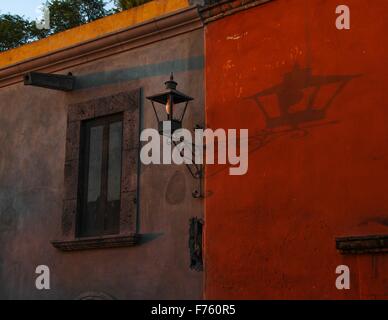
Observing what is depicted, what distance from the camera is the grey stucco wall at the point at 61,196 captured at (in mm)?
8031

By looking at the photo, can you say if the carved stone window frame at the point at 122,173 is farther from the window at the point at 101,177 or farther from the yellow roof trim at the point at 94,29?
the yellow roof trim at the point at 94,29

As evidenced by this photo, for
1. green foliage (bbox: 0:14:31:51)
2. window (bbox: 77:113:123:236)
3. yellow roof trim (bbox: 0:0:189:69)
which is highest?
green foliage (bbox: 0:14:31:51)

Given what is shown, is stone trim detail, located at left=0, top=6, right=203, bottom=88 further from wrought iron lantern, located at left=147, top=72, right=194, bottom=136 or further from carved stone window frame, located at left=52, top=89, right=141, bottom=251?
wrought iron lantern, located at left=147, top=72, right=194, bottom=136

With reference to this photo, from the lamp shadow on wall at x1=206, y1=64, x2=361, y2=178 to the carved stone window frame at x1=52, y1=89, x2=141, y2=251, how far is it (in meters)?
1.89

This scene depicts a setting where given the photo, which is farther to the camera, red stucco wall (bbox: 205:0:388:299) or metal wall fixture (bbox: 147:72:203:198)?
metal wall fixture (bbox: 147:72:203:198)

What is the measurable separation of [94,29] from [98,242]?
314 cm

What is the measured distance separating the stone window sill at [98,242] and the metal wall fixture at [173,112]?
1.06 m

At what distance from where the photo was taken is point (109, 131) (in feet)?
29.6

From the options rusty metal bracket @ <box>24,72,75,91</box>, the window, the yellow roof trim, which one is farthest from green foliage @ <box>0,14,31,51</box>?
the window

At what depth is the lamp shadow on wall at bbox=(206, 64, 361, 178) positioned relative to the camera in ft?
22.4

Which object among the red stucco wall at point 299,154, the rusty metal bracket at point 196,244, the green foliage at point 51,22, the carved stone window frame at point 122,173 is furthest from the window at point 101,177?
the green foliage at point 51,22

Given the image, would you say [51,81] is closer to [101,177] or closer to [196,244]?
[101,177]

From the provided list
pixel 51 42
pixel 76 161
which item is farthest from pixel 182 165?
pixel 51 42
